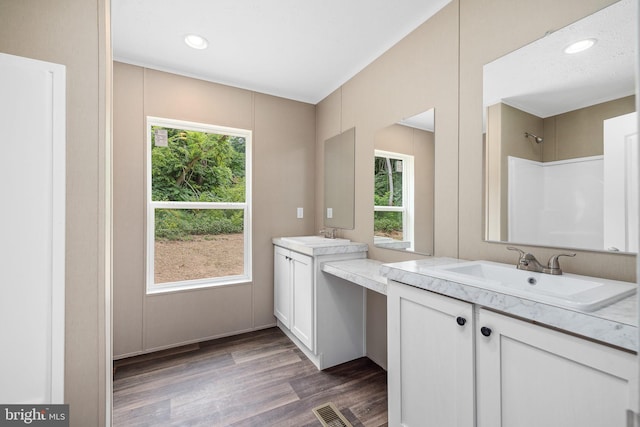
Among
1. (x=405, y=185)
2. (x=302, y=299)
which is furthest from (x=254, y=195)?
(x=405, y=185)

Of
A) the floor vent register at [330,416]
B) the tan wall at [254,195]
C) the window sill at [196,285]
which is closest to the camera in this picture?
the floor vent register at [330,416]

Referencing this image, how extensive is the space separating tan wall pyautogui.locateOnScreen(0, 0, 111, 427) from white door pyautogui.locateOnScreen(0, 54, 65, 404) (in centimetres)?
3

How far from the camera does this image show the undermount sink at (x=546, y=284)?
33.7 inches

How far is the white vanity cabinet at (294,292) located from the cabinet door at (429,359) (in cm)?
94

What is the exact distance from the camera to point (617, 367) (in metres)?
0.74

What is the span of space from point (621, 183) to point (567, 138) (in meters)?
0.29

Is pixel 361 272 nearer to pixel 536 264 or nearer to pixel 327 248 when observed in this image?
pixel 327 248

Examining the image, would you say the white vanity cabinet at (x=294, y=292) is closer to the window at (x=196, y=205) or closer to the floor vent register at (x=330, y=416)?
the window at (x=196, y=205)

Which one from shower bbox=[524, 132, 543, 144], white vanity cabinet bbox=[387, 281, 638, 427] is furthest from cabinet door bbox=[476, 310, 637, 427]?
shower bbox=[524, 132, 543, 144]

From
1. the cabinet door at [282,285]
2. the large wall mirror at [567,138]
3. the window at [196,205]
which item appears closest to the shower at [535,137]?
the large wall mirror at [567,138]

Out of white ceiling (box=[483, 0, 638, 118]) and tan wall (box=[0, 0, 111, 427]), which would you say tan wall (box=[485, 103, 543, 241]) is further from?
tan wall (box=[0, 0, 111, 427])

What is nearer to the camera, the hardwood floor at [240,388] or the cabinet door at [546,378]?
the cabinet door at [546,378]

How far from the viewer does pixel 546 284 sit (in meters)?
1.18

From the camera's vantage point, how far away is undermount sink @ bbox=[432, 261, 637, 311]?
A: 85 cm
